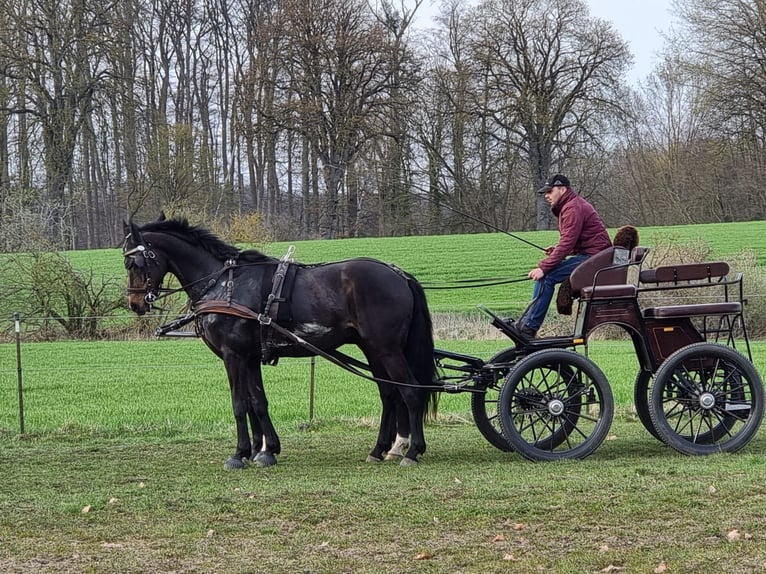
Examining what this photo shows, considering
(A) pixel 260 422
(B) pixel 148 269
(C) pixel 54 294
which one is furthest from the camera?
(C) pixel 54 294

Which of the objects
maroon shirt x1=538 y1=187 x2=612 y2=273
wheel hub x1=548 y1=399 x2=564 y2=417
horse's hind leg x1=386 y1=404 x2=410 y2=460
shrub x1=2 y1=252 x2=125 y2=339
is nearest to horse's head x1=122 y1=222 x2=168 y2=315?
horse's hind leg x1=386 y1=404 x2=410 y2=460

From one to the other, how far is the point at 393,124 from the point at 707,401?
110 feet

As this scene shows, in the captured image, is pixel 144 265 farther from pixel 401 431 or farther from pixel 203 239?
pixel 401 431

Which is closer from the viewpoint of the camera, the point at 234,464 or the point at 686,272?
the point at 686,272

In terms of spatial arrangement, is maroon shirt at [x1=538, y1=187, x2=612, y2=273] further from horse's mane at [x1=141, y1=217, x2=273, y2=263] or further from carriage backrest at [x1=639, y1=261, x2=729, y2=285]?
horse's mane at [x1=141, y1=217, x2=273, y2=263]

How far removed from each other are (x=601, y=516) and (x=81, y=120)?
33.3 metres

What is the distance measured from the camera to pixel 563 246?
7508 millimetres

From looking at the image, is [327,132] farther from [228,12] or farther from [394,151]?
[228,12]

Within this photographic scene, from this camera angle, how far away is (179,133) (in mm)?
38250

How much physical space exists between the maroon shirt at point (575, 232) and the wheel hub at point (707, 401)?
1.42 m

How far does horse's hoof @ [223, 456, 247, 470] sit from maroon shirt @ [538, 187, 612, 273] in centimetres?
286

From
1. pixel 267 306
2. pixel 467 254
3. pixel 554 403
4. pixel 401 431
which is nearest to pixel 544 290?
pixel 554 403

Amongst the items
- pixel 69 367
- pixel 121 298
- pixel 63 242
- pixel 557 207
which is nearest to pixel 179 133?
pixel 63 242

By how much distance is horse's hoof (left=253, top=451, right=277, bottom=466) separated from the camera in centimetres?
768
